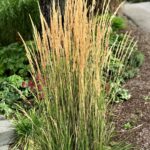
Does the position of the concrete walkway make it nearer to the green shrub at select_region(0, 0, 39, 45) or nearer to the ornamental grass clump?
the green shrub at select_region(0, 0, 39, 45)

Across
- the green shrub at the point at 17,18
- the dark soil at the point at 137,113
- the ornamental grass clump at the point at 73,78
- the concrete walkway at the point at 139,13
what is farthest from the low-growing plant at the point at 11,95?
the concrete walkway at the point at 139,13

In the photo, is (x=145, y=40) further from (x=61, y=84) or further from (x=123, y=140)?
(x=61, y=84)

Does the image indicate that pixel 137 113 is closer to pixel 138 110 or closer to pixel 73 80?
pixel 138 110

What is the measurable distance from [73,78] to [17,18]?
364 centimetres

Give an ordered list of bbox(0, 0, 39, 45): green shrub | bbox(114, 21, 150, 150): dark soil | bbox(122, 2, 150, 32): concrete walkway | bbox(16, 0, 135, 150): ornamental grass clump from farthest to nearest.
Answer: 1. bbox(122, 2, 150, 32): concrete walkway
2. bbox(0, 0, 39, 45): green shrub
3. bbox(114, 21, 150, 150): dark soil
4. bbox(16, 0, 135, 150): ornamental grass clump

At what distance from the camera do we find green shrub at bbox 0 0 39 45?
6.73 meters

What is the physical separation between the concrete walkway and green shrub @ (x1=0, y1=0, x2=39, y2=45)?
2055mm

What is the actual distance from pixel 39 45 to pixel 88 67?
16.0 inches

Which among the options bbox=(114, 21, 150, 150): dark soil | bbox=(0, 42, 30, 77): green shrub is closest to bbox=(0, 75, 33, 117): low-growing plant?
bbox=(0, 42, 30, 77): green shrub

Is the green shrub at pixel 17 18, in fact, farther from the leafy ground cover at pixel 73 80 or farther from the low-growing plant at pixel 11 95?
the leafy ground cover at pixel 73 80

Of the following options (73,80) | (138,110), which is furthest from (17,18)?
(73,80)

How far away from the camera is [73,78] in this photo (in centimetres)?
335

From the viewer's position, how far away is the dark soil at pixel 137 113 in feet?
14.0

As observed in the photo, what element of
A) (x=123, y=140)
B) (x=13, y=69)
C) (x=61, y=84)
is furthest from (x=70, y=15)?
(x=13, y=69)
